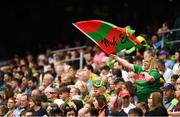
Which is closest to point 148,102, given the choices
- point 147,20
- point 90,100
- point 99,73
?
point 90,100

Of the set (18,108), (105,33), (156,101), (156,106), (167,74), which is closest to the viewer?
(156,106)

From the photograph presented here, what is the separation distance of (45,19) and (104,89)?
14.4m

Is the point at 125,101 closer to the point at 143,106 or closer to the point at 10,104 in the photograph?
the point at 143,106

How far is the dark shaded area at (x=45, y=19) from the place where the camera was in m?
26.6

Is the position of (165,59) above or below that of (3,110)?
above

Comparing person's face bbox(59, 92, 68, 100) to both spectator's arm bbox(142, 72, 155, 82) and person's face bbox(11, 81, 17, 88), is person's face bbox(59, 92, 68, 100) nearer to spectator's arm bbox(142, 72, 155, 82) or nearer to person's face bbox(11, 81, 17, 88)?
spectator's arm bbox(142, 72, 155, 82)

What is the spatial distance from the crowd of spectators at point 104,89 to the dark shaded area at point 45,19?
23.1 feet

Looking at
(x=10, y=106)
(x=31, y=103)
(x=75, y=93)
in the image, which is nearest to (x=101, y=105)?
(x=31, y=103)

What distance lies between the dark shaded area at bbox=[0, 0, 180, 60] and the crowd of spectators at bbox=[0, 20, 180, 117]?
704 centimetres

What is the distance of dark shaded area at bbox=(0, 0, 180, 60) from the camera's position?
2656 centimetres

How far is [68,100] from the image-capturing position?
47.4ft

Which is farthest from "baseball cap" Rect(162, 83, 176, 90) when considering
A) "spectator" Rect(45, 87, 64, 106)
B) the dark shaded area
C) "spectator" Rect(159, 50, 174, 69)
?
the dark shaded area

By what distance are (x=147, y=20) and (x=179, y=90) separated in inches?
459

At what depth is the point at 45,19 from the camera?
1117 inches
